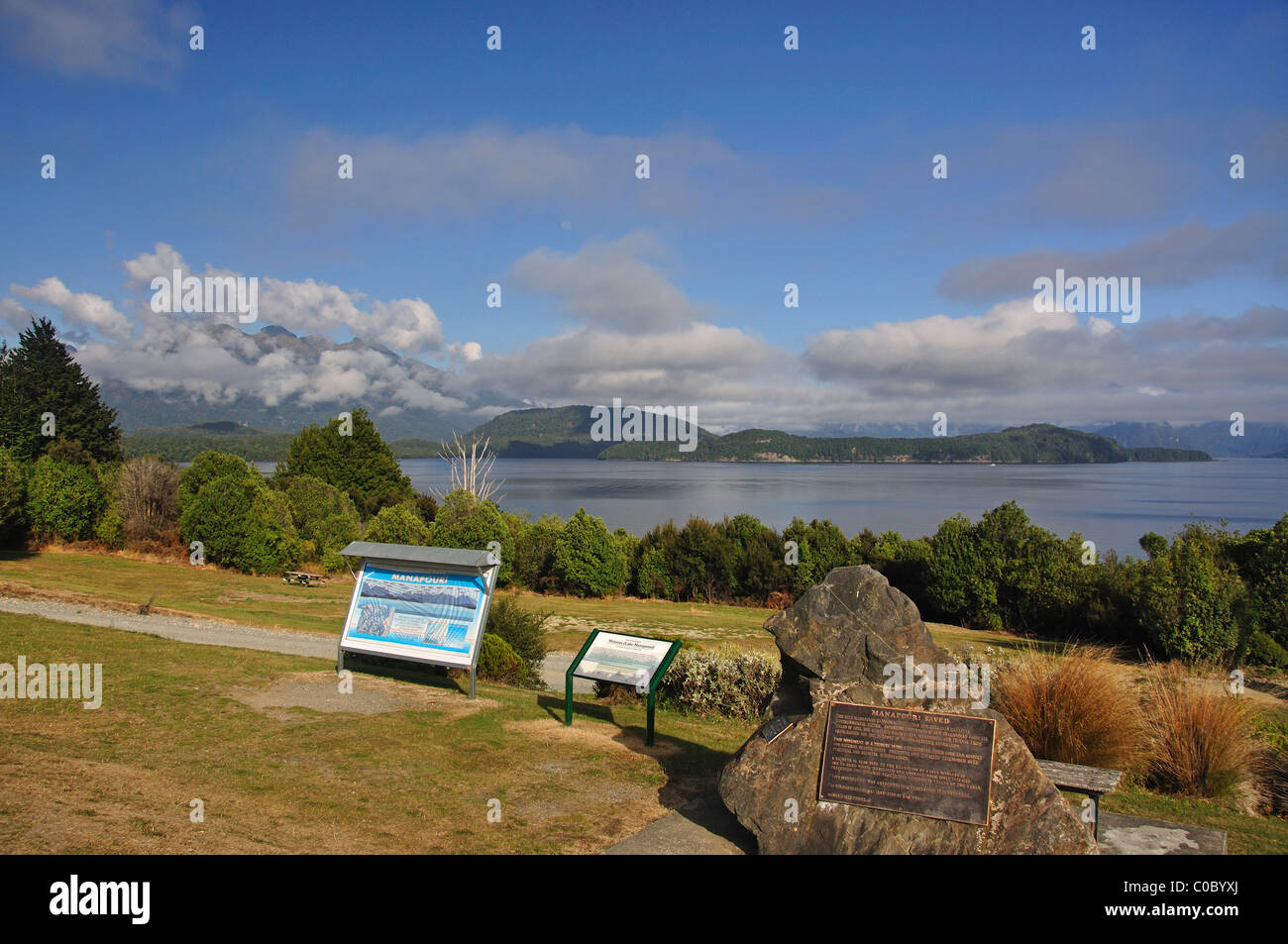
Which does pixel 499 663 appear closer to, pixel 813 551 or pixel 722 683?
pixel 722 683

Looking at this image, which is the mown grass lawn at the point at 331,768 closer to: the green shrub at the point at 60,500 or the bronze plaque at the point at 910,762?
the bronze plaque at the point at 910,762

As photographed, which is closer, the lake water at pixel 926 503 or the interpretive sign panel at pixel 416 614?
the interpretive sign panel at pixel 416 614

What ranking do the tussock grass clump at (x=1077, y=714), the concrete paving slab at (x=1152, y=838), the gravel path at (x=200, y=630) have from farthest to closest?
the gravel path at (x=200, y=630), the tussock grass clump at (x=1077, y=714), the concrete paving slab at (x=1152, y=838)

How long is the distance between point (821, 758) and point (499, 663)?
25.6 feet

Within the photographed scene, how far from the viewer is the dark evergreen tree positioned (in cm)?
4444

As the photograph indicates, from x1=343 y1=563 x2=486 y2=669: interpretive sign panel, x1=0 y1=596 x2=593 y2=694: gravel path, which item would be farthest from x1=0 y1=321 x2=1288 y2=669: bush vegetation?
x1=343 y1=563 x2=486 y2=669: interpretive sign panel

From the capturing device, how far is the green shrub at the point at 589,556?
35.6 metres

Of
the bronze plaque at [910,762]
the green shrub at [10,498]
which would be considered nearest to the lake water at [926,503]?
the green shrub at [10,498]

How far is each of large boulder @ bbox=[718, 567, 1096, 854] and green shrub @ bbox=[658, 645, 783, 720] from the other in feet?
16.1

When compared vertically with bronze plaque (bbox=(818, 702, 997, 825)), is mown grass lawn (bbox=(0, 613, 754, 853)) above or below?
below

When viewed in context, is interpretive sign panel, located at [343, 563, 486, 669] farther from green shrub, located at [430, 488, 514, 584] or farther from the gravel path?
green shrub, located at [430, 488, 514, 584]

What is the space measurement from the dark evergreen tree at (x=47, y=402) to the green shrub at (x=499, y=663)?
4224 centimetres
